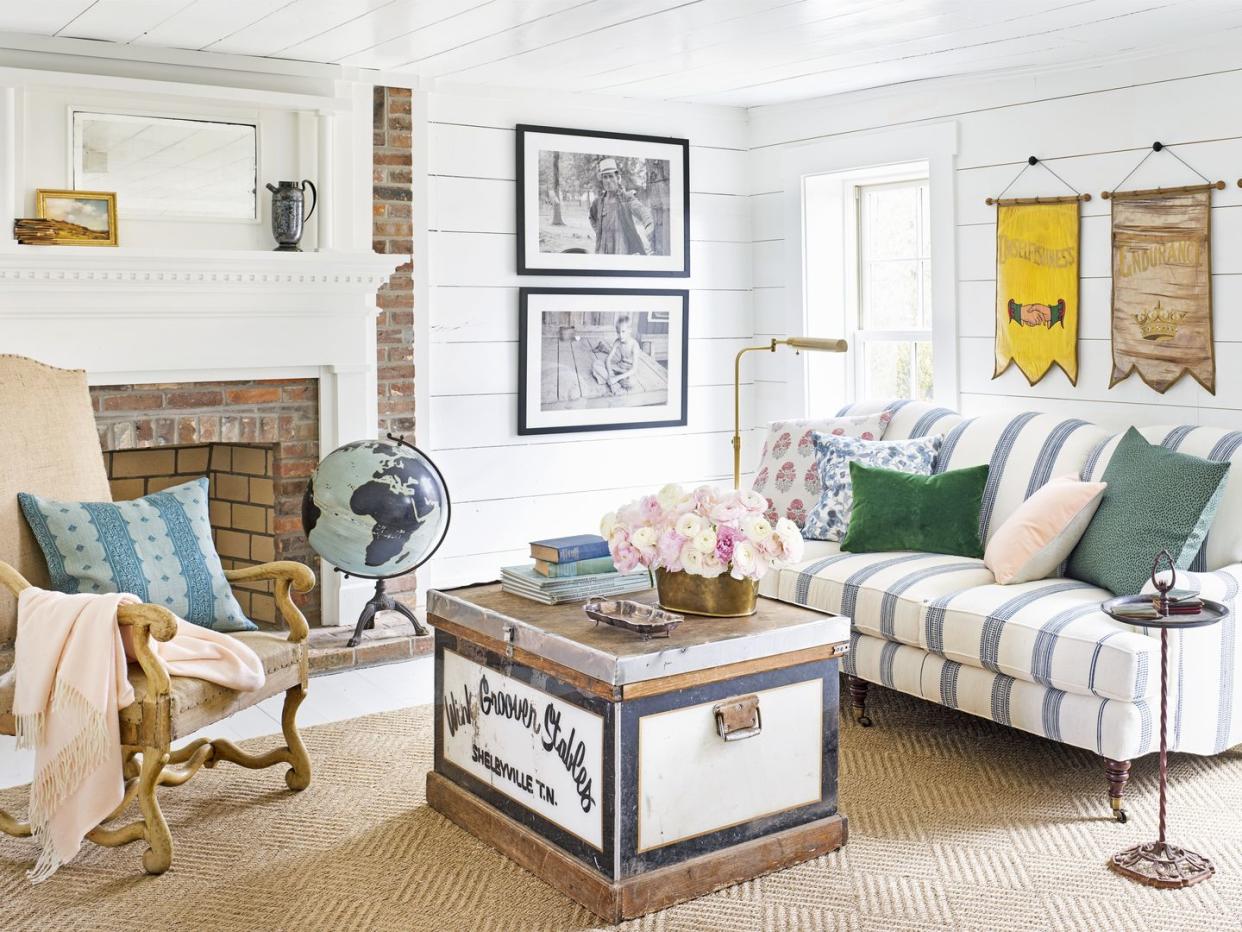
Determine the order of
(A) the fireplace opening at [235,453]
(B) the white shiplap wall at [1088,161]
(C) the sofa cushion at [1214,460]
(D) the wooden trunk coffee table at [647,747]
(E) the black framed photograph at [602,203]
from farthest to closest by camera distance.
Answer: (E) the black framed photograph at [602,203], (A) the fireplace opening at [235,453], (B) the white shiplap wall at [1088,161], (C) the sofa cushion at [1214,460], (D) the wooden trunk coffee table at [647,747]

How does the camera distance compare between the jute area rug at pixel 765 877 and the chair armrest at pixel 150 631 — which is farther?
the chair armrest at pixel 150 631

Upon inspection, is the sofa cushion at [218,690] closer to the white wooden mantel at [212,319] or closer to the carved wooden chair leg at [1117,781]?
the white wooden mantel at [212,319]

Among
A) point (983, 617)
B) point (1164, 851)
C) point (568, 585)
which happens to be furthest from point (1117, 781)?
point (568, 585)

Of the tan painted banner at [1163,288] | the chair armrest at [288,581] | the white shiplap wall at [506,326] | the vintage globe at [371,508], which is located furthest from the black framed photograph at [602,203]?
the chair armrest at [288,581]

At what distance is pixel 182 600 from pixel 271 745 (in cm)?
58

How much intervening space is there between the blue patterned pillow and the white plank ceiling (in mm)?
1535

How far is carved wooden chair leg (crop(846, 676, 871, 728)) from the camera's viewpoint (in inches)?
167

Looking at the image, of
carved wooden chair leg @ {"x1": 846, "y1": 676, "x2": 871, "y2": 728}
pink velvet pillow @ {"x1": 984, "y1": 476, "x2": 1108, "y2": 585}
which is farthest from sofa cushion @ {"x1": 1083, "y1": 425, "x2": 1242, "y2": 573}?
carved wooden chair leg @ {"x1": 846, "y1": 676, "x2": 871, "y2": 728}

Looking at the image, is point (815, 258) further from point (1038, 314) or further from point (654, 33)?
point (654, 33)

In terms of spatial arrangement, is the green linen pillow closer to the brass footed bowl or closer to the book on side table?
the brass footed bowl

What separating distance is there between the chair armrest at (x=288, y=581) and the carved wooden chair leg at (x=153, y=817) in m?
0.56

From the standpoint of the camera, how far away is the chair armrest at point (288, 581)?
3.59 m

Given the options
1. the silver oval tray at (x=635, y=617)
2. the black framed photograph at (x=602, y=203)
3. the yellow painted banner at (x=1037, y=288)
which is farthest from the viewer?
the black framed photograph at (x=602, y=203)

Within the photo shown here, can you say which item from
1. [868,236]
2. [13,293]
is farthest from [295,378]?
[868,236]
